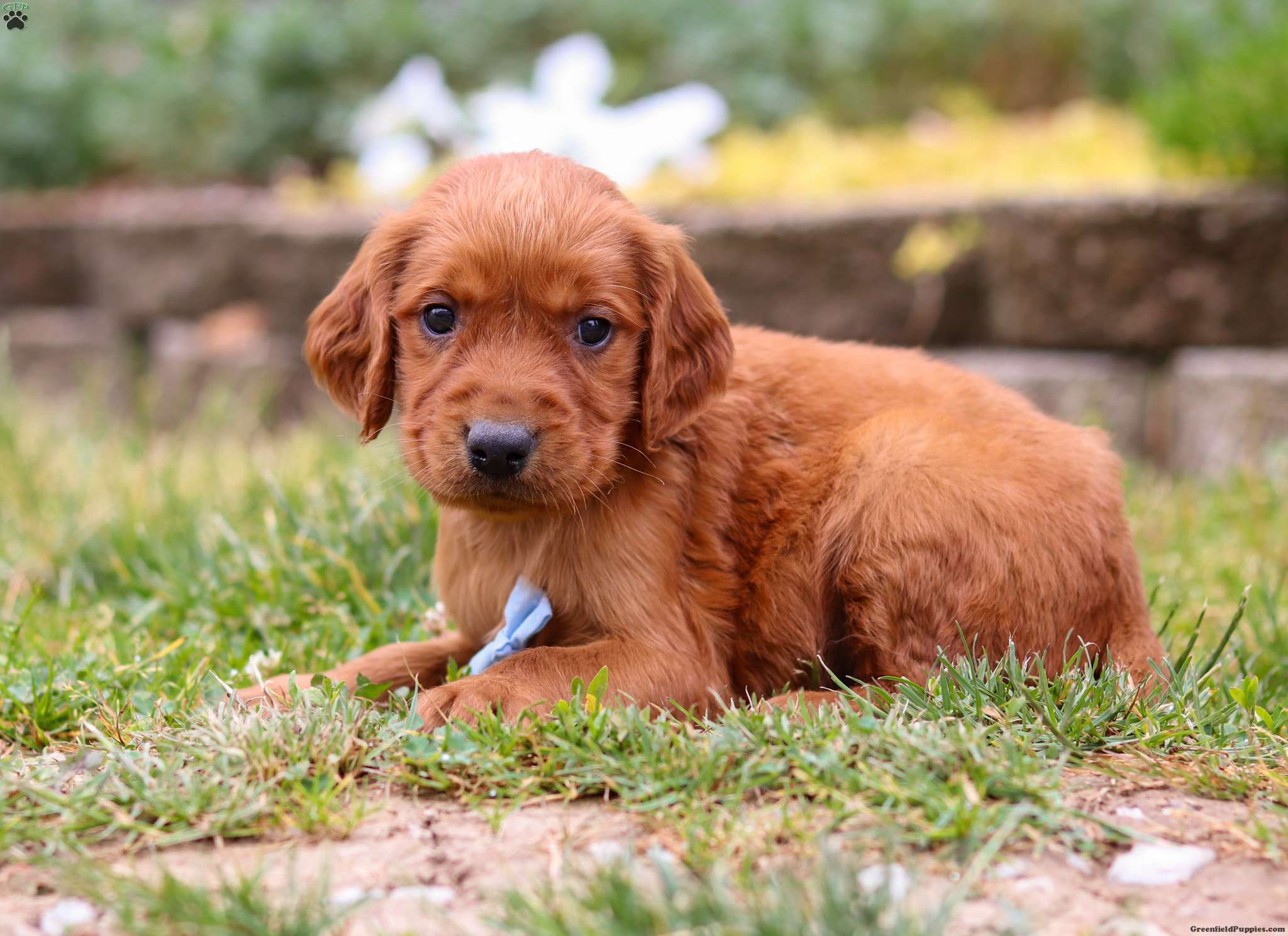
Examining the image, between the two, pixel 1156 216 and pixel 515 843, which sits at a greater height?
pixel 1156 216

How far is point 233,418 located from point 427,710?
5.04 metres

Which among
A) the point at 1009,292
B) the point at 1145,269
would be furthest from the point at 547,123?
the point at 1145,269

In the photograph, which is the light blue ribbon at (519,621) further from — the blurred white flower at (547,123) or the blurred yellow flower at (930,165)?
the blurred white flower at (547,123)

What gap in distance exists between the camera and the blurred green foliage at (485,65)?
9.98 meters

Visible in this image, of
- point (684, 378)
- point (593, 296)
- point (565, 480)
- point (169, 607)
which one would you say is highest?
point (593, 296)

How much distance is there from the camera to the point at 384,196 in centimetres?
Answer: 880

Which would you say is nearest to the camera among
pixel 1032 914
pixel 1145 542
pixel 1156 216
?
pixel 1032 914

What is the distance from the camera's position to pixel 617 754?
2861 mm

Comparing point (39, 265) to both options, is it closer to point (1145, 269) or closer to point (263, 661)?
point (263, 661)

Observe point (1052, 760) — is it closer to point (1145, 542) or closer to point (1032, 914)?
point (1032, 914)

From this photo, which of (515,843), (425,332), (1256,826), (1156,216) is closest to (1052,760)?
(1256,826)

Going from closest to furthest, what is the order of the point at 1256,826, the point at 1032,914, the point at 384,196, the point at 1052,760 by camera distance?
the point at 1032,914
the point at 1256,826
the point at 1052,760
the point at 384,196

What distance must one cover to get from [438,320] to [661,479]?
0.71 metres

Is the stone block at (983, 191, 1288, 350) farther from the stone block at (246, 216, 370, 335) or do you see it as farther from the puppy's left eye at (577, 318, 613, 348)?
the puppy's left eye at (577, 318, 613, 348)
